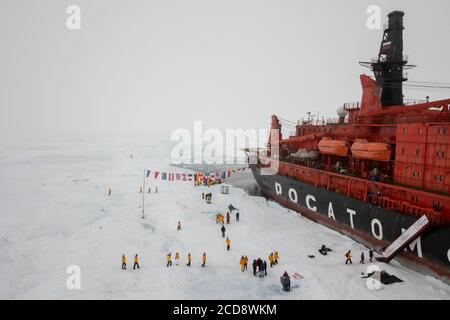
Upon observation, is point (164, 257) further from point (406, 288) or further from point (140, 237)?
point (406, 288)

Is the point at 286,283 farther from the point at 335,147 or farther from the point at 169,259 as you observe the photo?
the point at 335,147

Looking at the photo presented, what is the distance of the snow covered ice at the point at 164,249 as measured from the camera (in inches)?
635

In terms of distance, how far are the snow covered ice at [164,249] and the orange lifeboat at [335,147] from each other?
6.77 meters

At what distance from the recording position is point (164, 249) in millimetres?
21812

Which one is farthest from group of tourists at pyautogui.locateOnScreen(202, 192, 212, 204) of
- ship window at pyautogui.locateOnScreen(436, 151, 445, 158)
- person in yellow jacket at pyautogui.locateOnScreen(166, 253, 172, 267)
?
ship window at pyautogui.locateOnScreen(436, 151, 445, 158)

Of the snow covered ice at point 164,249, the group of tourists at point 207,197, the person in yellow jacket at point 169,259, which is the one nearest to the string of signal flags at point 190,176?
the snow covered ice at point 164,249

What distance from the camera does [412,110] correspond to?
904 inches

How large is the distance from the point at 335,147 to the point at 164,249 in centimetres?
1683

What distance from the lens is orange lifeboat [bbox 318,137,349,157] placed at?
27.4 m

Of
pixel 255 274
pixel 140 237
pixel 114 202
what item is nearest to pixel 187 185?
pixel 114 202

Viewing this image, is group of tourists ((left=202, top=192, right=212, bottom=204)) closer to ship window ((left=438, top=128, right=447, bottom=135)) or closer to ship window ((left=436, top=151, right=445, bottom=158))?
ship window ((left=436, top=151, right=445, bottom=158))

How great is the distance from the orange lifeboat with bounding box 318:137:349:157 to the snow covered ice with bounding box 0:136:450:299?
6.77 metres
